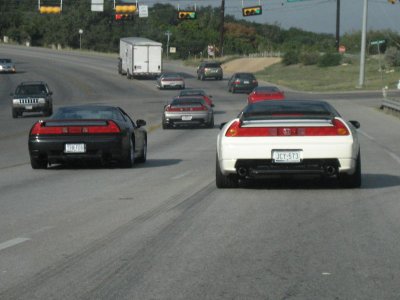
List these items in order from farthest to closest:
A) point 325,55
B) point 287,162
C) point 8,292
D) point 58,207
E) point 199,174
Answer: point 325,55, point 199,174, point 287,162, point 58,207, point 8,292

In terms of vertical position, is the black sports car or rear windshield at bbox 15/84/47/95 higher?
the black sports car

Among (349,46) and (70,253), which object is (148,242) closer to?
(70,253)

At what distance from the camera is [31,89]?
4659cm

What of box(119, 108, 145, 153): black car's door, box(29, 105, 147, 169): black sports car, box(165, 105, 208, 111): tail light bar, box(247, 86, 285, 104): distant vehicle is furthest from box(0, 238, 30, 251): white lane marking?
box(247, 86, 285, 104): distant vehicle

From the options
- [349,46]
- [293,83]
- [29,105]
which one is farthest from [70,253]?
[349,46]

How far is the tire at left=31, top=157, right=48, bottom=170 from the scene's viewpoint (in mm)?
19953

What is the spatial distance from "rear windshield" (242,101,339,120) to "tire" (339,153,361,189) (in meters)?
0.90

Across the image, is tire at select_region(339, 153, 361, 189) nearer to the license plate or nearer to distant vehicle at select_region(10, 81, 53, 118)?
the license plate

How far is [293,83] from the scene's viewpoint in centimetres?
8581

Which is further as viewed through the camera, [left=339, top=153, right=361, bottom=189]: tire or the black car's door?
the black car's door

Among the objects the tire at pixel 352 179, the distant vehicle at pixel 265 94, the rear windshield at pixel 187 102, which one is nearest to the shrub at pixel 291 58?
the distant vehicle at pixel 265 94

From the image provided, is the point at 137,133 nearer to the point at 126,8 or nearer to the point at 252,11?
the point at 252,11

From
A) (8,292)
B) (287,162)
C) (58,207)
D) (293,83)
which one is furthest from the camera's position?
(293,83)

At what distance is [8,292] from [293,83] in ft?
259
